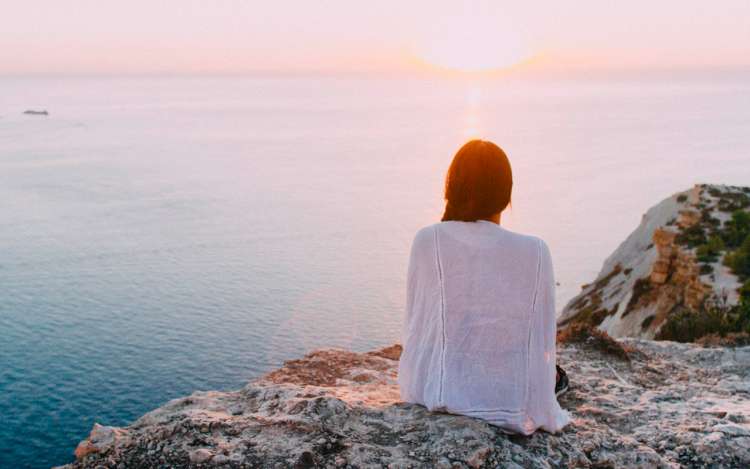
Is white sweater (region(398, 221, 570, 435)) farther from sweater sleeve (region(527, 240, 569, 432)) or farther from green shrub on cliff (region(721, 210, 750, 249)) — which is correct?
green shrub on cliff (region(721, 210, 750, 249))

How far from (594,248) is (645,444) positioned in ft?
253

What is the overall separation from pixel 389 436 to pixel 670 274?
1125 inches

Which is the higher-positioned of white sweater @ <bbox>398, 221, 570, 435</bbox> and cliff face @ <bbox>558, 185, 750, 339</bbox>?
white sweater @ <bbox>398, 221, 570, 435</bbox>

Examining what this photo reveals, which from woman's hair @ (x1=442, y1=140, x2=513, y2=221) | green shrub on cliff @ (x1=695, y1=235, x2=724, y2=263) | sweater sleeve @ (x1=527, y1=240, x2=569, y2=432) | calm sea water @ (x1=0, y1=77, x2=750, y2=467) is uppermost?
woman's hair @ (x1=442, y1=140, x2=513, y2=221)

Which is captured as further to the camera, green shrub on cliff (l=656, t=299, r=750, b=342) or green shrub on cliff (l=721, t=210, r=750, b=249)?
green shrub on cliff (l=721, t=210, r=750, b=249)

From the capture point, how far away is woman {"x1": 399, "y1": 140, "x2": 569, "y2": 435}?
5.64 m

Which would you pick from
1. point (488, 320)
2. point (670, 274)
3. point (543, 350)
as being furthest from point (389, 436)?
point (670, 274)

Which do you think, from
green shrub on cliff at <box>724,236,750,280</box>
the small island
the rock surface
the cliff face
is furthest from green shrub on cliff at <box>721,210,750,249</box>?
the rock surface

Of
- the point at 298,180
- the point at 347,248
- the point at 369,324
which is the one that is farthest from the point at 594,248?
the point at 298,180

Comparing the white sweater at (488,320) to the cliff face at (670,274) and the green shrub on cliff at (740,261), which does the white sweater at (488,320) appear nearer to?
the cliff face at (670,274)

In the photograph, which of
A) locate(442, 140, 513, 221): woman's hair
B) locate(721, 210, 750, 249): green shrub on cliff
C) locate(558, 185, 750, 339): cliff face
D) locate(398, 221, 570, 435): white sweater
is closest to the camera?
locate(442, 140, 513, 221): woman's hair

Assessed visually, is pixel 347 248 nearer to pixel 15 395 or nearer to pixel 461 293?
pixel 15 395

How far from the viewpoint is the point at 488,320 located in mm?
5762

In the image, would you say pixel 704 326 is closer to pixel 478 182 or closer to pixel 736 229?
pixel 478 182
